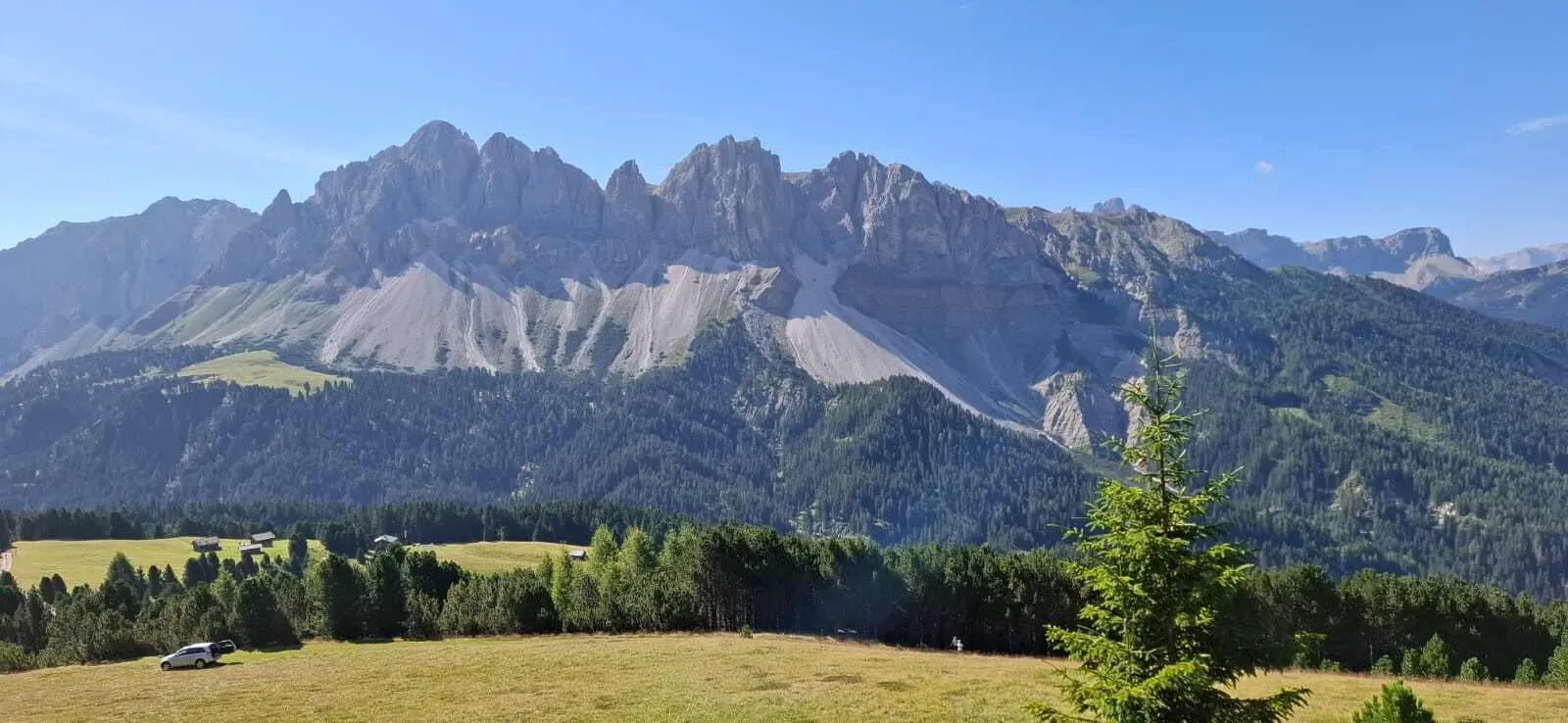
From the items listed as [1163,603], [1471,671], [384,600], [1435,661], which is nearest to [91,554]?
[384,600]

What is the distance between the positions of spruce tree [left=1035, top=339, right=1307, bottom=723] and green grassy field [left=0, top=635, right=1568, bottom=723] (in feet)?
72.5

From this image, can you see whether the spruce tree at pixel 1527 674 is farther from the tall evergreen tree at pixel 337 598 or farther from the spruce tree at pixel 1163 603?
the tall evergreen tree at pixel 337 598

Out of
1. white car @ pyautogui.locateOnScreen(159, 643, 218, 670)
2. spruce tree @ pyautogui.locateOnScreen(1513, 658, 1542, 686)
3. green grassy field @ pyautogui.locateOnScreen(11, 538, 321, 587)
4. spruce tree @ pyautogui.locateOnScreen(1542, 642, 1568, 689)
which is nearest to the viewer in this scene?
spruce tree @ pyautogui.locateOnScreen(1542, 642, 1568, 689)

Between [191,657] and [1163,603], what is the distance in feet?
232

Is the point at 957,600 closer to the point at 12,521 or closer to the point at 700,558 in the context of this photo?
the point at 700,558

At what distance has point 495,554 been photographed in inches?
6890

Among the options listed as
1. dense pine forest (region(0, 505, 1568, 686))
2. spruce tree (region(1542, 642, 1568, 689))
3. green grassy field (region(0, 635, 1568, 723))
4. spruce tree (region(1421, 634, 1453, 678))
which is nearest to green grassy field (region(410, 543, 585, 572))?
dense pine forest (region(0, 505, 1568, 686))

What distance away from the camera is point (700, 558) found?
88625mm

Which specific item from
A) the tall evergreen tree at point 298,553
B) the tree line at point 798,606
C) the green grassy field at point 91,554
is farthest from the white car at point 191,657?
the green grassy field at point 91,554

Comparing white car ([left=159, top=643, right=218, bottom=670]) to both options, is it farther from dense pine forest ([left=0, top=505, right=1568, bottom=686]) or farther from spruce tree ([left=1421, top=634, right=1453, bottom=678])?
spruce tree ([left=1421, top=634, right=1453, bottom=678])

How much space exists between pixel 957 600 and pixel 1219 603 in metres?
68.9

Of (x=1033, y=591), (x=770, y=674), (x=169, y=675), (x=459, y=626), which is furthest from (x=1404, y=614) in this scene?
(x=169, y=675)

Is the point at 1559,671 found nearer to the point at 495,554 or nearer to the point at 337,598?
the point at 337,598

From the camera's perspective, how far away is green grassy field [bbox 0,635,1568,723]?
42.8 metres
